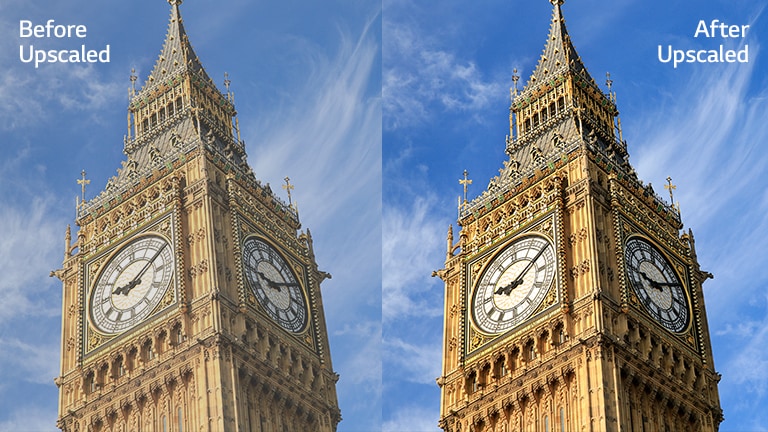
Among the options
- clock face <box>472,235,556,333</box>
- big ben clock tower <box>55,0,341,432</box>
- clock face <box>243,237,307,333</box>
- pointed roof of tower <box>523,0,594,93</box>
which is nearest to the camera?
big ben clock tower <box>55,0,341,432</box>

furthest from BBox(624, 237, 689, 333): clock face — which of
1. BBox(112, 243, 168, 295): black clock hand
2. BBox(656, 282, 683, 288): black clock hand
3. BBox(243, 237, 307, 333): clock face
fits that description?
BBox(112, 243, 168, 295): black clock hand

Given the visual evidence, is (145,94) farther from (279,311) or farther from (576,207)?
(576,207)

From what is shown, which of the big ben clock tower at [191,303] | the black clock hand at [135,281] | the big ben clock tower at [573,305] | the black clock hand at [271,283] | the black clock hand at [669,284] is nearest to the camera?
the big ben clock tower at [573,305]

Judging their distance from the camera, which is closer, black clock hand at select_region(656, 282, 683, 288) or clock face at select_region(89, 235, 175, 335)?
clock face at select_region(89, 235, 175, 335)

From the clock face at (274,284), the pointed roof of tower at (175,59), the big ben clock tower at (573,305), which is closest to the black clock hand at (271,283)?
the clock face at (274,284)

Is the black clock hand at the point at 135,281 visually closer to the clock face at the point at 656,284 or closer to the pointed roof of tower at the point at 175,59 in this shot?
the pointed roof of tower at the point at 175,59

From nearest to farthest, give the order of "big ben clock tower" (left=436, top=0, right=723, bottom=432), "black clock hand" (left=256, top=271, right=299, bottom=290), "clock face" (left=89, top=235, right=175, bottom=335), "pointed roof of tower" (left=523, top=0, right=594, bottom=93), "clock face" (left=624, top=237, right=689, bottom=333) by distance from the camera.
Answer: "big ben clock tower" (left=436, top=0, right=723, bottom=432), "clock face" (left=624, top=237, right=689, bottom=333), "clock face" (left=89, top=235, right=175, bottom=335), "black clock hand" (left=256, top=271, right=299, bottom=290), "pointed roof of tower" (left=523, top=0, right=594, bottom=93)

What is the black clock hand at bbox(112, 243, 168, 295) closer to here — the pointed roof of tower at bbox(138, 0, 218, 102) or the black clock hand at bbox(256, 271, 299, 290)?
the black clock hand at bbox(256, 271, 299, 290)

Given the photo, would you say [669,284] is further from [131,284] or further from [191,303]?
[131,284]
